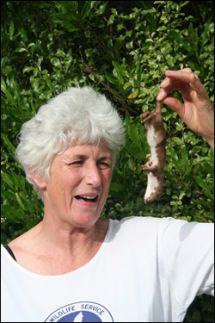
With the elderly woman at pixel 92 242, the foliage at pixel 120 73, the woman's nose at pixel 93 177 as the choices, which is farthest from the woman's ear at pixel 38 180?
the foliage at pixel 120 73

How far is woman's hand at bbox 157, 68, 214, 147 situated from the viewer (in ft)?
6.96

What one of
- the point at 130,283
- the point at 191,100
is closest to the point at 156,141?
the point at 191,100

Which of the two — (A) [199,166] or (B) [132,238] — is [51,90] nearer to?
(A) [199,166]

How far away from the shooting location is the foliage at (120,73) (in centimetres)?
353

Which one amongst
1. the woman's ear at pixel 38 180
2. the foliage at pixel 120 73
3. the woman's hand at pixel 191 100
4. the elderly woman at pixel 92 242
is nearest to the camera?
the woman's hand at pixel 191 100

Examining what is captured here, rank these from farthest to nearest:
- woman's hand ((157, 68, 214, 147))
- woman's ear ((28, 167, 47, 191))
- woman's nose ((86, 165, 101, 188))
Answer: woman's ear ((28, 167, 47, 191)), woman's nose ((86, 165, 101, 188)), woman's hand ((157, 68, 214, 147))

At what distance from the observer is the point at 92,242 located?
247 centimetres

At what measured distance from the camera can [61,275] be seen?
2.35 m

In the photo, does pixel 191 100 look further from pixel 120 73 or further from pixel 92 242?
pixel 120 73

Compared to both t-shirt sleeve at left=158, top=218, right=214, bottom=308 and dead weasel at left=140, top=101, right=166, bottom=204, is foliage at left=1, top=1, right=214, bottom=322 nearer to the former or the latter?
t-shirt sleeve at left=158, top=218, right=214, bottom=308

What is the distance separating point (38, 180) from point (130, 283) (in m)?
0.51

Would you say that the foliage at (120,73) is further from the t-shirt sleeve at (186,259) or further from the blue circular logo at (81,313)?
the blue circular logo at (81,313)

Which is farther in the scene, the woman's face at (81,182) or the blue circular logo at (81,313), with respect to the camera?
the woman's face at (81,182)

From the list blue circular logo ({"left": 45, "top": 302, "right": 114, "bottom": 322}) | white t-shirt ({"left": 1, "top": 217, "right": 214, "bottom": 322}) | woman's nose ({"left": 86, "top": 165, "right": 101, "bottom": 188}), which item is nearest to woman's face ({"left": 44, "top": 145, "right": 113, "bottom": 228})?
woman's nose ({"left": 86, "top": 165, "right": 101, "bottom": 188})
